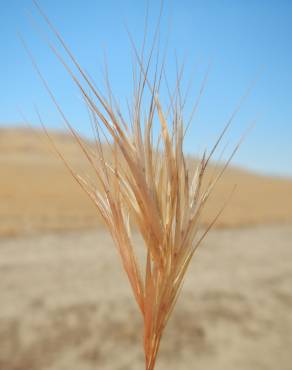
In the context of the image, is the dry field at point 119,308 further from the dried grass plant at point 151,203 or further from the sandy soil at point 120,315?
the dried grass plant at point 151,203

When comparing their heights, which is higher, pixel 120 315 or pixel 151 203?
pixel 151 203

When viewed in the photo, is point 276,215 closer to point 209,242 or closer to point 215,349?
point 209,242

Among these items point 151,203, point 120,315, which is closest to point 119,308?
point 120,315

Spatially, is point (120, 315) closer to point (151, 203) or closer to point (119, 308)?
point (119, 308)

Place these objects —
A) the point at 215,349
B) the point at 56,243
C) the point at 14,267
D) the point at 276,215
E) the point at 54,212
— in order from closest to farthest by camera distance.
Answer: the point at 215,349, the point at 14,267, the point at 56,243, the point at 54,212, the point at 276,215

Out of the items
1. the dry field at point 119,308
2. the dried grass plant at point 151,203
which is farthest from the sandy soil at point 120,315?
the dried grass plant at point 151,203

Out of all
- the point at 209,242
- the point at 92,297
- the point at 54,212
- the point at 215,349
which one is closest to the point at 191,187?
the point at 215,349

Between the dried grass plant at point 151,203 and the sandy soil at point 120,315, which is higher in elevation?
the dried grass plant at point 151,203

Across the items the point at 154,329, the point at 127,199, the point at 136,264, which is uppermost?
the point at 127,199
